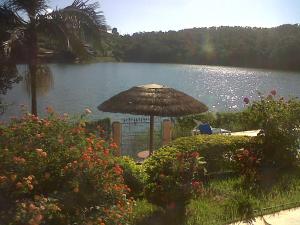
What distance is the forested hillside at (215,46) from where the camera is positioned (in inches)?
3425

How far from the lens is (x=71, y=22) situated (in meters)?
13.3

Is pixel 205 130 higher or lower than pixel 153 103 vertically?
lower

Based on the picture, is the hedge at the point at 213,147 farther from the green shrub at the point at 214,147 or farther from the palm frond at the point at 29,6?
the palm frond at the point at 29,6

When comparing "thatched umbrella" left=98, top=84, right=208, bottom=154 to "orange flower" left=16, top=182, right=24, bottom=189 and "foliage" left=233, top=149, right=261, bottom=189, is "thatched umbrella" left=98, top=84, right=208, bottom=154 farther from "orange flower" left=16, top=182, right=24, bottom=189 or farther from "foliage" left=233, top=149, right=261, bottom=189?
"orange flower" left=16, top=182, right=24, bottom=189

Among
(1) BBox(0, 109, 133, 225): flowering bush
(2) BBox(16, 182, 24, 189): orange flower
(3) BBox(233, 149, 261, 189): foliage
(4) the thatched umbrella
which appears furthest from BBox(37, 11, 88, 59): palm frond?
(2) BBox(16, 182, 24, 189): orange flower

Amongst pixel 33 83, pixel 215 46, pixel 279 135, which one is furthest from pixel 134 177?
pixel 215 46

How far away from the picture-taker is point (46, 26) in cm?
1329

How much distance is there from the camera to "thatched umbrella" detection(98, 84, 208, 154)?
32.5 feet

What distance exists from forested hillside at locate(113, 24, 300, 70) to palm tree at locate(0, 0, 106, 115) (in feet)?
238

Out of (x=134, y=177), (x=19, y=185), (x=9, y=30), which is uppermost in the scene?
(x=9, y=30)

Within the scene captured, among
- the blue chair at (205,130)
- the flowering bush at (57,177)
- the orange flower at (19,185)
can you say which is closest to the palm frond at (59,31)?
the blue chair at (205,130)

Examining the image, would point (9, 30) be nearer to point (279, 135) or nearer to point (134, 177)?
point (134, 177)

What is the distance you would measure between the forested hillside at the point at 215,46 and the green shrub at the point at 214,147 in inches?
2980

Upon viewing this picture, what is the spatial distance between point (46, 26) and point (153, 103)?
5.07 m
